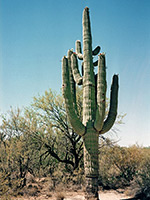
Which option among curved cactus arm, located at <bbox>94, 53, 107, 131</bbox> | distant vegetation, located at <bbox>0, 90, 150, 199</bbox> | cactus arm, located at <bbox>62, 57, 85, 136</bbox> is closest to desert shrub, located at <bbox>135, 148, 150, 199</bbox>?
distant vegetation, located at <bbox>0, 90, 150, 199</bbox>

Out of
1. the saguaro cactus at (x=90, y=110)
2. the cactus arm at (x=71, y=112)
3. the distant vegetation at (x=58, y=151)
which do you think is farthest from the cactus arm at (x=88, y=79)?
the distant vegetation at (x=58, y=151)

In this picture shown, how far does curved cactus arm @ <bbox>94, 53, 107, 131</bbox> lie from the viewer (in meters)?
7.07

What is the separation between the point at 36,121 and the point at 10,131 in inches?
63.2

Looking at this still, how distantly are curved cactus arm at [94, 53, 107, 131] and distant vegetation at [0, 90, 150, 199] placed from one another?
4.61 m

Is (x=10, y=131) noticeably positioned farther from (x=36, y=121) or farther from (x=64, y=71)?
(x=64, y=71)

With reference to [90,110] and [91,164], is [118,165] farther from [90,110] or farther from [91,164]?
[90,110]

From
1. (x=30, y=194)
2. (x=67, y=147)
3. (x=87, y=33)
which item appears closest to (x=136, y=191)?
(x=67, y=147)

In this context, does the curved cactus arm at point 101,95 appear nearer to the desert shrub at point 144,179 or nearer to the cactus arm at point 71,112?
the cactus arm at point 71,112

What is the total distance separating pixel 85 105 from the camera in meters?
7.45

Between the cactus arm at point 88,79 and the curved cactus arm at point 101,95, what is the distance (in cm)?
29

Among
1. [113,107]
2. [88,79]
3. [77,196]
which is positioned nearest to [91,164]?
[113,107]

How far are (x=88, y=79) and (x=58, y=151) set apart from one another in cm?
646

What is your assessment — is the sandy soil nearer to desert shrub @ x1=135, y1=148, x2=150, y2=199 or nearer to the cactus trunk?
desert shrub @ x1=135, y1=148, x2=150, y2=199

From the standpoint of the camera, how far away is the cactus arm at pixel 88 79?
24.2ft
